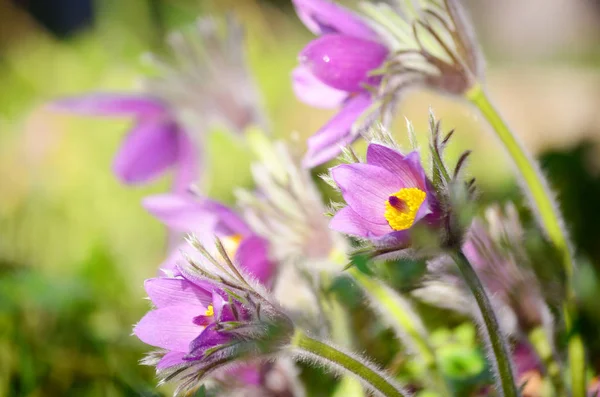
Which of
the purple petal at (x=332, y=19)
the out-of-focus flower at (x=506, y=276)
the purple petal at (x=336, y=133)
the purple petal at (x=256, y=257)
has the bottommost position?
the out-of-focus flower at (x=506, y=276)

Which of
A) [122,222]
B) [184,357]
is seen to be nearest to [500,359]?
[184,357]

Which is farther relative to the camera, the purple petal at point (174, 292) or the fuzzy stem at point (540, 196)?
the fuzzy stem at point (540, 196)

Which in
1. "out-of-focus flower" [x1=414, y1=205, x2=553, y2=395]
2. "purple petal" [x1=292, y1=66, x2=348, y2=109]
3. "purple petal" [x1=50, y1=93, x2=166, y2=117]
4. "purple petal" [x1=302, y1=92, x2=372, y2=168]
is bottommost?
"out-of-focus flower" [x1=414, y1=205, x2=553, y2=395]

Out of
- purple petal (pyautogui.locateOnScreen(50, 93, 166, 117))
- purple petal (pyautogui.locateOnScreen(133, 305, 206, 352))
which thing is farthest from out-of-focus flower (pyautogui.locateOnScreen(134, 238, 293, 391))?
purple petal (pyautogui.locateOnScreen(50, 93, 166, 117))

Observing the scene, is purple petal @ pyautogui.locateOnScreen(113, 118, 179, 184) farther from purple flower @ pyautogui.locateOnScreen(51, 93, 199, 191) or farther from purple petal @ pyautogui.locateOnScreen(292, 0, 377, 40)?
purple petal @ pyautogui.locateOnScreen(292, 0, 377, 40)

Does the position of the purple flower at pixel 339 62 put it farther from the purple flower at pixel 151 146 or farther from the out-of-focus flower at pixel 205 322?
the purple flower at pixel 151 146

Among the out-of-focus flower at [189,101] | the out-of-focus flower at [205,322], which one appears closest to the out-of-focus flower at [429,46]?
the out-of-focus flower at [205,322]
